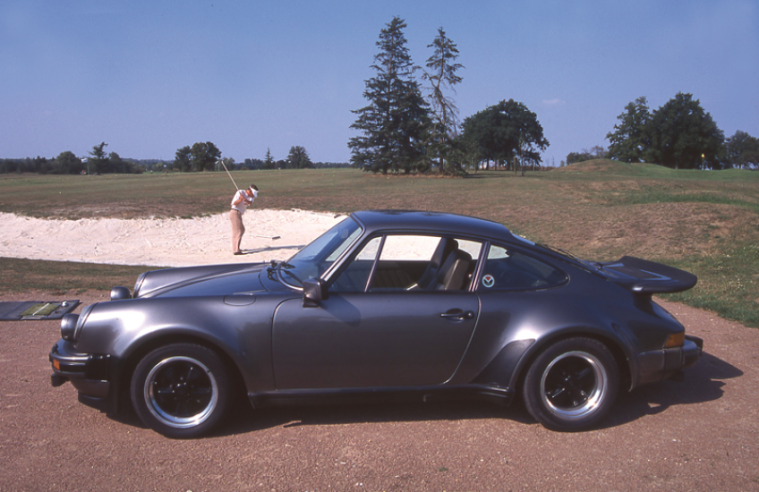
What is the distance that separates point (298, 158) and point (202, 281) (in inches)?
3732

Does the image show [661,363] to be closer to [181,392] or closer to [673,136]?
[181,392]

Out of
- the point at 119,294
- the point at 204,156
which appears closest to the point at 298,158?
the point at 204,156

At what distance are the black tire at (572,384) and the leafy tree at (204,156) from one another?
3144 inches

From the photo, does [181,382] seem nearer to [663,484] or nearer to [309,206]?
[663,484]

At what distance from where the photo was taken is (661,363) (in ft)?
12.5

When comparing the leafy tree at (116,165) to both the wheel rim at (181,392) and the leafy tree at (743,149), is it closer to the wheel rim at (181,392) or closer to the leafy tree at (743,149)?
the wheel rim at (181,392)

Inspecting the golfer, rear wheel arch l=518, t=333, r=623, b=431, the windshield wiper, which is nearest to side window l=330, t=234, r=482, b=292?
the windshield wiper

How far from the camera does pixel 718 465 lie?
326 centimetres

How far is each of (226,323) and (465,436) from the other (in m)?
1.81

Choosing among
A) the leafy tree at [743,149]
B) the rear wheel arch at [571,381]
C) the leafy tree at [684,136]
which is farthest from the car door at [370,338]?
the leafy tree at [743,149]

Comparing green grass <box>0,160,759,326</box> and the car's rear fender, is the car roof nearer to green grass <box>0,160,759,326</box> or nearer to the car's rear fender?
the car's rear fender

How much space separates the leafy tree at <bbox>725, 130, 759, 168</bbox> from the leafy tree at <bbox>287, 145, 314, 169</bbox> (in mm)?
79717

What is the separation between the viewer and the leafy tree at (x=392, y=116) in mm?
44250

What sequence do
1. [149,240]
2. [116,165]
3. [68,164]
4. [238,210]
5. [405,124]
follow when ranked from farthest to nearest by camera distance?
1. [116,165]
2. [68,164]
3. [405,124]
4. [149,240]
5. [238,210]
